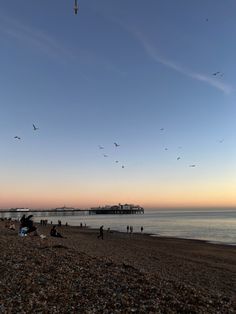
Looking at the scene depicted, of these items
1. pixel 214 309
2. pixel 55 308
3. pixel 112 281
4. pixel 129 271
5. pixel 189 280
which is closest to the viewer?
pixel 55 308

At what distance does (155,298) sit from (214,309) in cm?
155

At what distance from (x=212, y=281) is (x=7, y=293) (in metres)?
11.6

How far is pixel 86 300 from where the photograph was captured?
9.69 meters

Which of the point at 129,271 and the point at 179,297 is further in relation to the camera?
→ the point at 129,271

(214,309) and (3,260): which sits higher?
(3,260)

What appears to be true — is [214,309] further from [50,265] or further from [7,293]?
[50,265]

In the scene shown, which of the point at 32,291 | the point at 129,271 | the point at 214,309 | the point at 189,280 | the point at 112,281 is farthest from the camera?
the point at 189,280

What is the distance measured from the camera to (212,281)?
60.5 feet

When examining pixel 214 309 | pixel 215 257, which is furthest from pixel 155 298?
pixel 215 257

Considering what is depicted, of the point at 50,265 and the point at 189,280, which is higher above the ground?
the point at 50,265

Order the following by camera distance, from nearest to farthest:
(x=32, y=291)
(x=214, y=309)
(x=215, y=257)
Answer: (x=214, y=309) → (x=32, y=291) → (x=215, y=257)

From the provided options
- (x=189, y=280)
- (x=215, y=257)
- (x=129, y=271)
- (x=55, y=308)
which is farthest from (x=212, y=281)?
(x=215, y=257)

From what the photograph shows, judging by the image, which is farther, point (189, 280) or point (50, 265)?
point (189, 280)

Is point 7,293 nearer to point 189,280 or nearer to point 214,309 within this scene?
point 214,309
